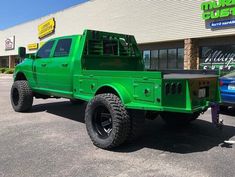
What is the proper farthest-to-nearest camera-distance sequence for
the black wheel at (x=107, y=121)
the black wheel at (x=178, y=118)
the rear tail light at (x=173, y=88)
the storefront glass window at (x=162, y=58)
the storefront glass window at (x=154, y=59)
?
the storefront glass window at (x=154, y=59) < the storefront glass window at (x=162, y=58) < the black wheel at (x=178, y=118) < the black wheel at (x=107, y=121) < the rear tail light at (x=173, y=88)

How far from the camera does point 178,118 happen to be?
22.3ft

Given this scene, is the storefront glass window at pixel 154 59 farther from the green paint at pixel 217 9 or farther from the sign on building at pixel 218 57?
the green paint at pixel 217 9

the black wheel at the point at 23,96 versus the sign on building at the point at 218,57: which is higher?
the sign on building at the point at 218,57

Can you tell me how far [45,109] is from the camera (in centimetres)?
947

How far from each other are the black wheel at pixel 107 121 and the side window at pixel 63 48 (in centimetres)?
187

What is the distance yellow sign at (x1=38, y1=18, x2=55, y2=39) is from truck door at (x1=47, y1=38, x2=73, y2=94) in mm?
33726

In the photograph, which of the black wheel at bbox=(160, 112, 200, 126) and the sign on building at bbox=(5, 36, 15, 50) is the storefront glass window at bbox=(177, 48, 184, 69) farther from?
the sign on building at bbox=(5, 36, 15, 50)

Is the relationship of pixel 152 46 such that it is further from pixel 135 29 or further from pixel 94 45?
pixel 94 45

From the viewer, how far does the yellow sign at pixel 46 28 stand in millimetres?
40125

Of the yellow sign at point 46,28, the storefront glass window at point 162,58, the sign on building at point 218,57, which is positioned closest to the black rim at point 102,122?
the sign on building at point 218,57

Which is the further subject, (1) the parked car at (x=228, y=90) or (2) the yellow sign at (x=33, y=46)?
(2) the yellow sign at (x=33, y=46)

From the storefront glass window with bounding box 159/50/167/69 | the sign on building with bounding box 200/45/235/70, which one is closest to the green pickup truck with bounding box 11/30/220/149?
the sign on building with bounding box 200/45/235/70

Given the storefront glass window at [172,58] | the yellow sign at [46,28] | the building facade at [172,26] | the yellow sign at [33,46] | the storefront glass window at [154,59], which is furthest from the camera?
the yellow sign at [33,46]

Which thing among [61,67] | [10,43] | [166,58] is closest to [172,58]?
[166,58]
